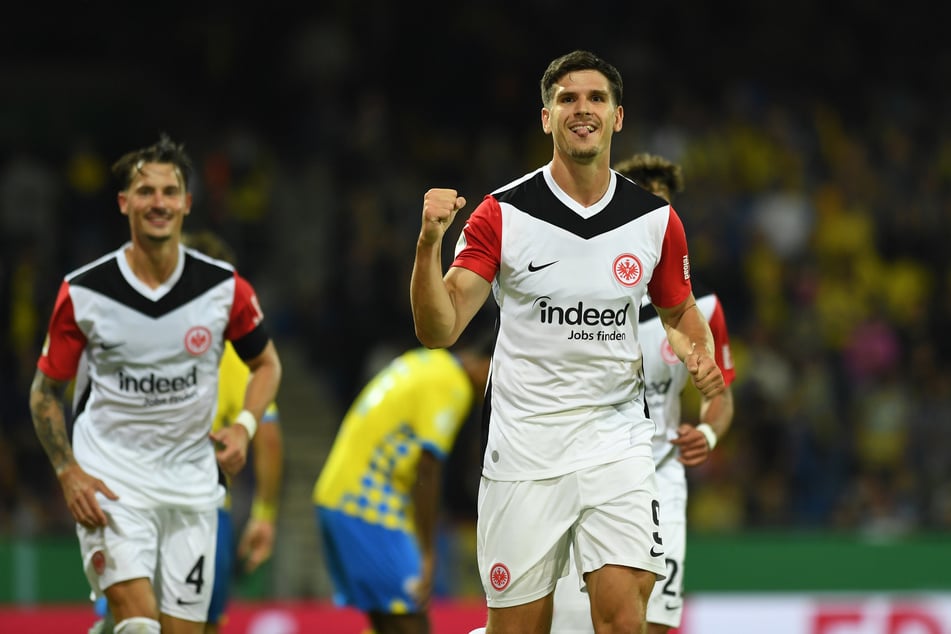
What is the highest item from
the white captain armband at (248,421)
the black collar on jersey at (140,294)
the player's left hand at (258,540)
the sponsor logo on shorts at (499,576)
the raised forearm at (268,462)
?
the black collar on jersey at (140,294)

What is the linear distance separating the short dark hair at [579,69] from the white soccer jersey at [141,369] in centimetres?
189

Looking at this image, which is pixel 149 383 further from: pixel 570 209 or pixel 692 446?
pixel 692 446

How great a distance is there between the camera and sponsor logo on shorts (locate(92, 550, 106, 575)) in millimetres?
6117

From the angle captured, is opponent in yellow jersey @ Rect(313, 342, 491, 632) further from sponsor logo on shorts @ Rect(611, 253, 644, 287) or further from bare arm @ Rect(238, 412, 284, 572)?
sponsor logo on shorts @ Rect(611, 253, 644, 287)

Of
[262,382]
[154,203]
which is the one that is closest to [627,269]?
[262,382]

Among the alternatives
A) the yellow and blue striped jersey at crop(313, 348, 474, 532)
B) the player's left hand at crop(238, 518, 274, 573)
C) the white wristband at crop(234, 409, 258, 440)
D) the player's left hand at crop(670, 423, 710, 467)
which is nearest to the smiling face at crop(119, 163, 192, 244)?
the white wristband at crop(234, 409, 258, 440)

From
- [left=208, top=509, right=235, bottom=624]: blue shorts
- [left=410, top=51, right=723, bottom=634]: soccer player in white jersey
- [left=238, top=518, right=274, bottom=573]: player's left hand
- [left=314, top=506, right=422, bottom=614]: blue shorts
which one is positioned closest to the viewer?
[left=410, top=51, right=723, bottom=634]: soccer player in white jersey

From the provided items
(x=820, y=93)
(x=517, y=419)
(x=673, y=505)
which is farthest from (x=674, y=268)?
(x=820, y=93)

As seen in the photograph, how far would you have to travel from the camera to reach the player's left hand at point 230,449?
612 centimetres

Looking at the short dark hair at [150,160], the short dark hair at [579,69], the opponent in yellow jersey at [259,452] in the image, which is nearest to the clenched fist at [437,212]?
the short dark hair at [579,69]

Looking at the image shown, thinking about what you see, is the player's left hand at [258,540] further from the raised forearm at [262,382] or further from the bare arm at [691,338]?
the bare arm at [691,338]

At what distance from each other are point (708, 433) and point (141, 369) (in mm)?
2493

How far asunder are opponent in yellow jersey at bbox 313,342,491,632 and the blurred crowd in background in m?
4.65

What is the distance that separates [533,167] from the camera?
15.8m
